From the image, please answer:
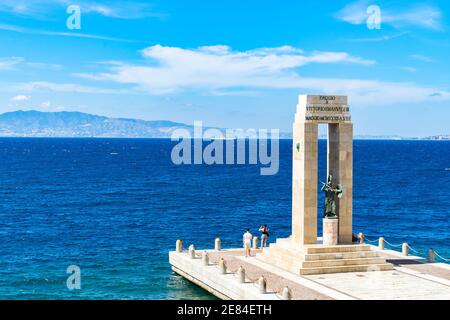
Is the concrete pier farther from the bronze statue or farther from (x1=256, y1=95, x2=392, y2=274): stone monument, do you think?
the bronze statue

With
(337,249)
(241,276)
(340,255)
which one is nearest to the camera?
(241,276)

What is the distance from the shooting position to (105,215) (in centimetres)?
7338

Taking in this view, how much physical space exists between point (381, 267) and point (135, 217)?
40168mm

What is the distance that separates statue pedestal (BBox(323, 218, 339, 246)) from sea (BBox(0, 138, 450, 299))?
24.4ft

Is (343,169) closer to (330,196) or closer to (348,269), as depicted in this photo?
(330,196)

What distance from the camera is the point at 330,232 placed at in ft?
120

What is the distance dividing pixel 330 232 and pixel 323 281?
4.02 meters

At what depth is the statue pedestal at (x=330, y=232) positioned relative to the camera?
3644 cm

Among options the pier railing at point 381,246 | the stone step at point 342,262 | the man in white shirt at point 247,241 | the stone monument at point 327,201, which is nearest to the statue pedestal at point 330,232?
the stone monument at point 327,201

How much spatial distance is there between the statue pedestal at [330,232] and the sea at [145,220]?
293 inches

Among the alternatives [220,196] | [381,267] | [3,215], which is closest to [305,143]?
[381,267]

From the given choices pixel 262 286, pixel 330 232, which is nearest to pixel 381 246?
pixel 330 232

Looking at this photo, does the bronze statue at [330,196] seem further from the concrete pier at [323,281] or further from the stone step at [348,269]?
the concrete pier at [323,281]
